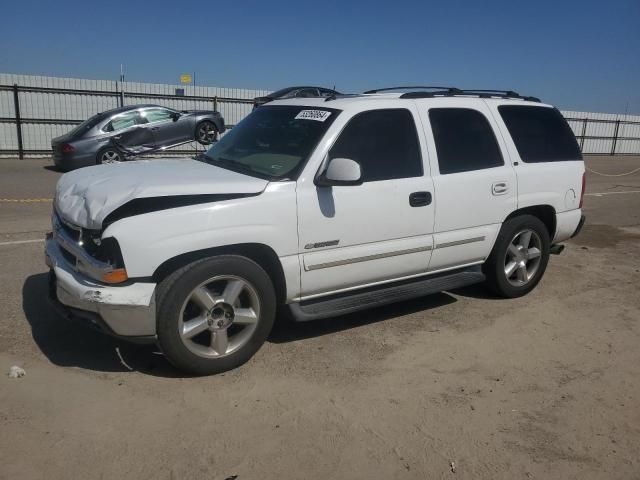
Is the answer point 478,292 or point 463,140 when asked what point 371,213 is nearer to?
point 463,140

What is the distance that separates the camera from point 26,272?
5766 mm

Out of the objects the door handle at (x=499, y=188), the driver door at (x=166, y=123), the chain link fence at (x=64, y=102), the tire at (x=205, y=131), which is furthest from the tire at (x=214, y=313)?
the chain link fence at (x=64, y=102)

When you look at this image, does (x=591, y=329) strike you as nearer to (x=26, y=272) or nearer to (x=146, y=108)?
(x=26, y=272)

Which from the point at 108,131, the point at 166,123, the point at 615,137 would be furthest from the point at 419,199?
the point at 615,137

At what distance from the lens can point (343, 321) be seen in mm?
4898

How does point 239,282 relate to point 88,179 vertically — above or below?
below

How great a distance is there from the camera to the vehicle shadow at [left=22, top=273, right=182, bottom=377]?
154 inches

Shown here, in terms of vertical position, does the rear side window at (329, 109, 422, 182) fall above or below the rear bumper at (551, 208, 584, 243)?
above

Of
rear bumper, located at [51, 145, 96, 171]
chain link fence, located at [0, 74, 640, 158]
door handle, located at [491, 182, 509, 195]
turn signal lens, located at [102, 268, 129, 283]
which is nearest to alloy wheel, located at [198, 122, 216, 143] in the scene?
chain link fence, located at [0, 74, 640, 158]

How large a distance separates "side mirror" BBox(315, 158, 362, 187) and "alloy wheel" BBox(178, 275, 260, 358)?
90 centimetres

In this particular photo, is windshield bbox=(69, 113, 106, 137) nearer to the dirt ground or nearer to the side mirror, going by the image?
the dirt ground

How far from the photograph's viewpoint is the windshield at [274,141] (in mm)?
4199

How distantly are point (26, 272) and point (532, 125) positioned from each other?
17.0 feet

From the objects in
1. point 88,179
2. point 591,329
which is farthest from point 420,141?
point 88,179
